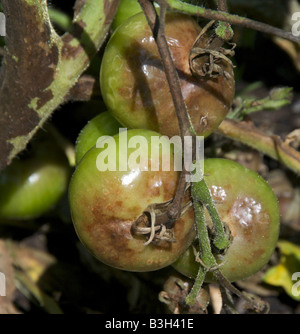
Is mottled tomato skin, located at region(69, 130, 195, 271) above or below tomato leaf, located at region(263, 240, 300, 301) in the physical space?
above

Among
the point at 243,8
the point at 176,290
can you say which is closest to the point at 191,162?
the point at 176,290

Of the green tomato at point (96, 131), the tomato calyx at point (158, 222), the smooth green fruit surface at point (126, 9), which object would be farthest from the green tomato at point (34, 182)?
the tomato calyx at point (158, 222)

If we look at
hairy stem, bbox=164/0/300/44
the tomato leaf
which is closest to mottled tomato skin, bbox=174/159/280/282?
hairy stem, bbox=164/0/300/44

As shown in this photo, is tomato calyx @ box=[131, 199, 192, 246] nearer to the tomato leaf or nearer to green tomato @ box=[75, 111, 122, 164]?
green tomato @ box=[75, 111, 122, 164]

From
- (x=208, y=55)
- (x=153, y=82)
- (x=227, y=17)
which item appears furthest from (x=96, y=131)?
(x=227, y=17)

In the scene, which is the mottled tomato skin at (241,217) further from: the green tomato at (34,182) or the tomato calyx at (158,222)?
the green tomato at (34,182)

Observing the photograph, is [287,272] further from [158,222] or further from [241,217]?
[158,222]
